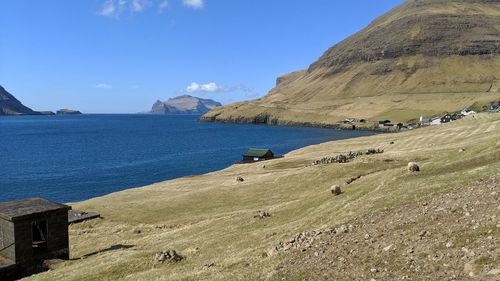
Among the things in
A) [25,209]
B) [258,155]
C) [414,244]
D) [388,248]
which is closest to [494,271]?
[414,244]

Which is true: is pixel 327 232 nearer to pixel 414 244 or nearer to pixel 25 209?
pixel 414 244

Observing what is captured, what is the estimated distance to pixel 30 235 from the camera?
39062mm

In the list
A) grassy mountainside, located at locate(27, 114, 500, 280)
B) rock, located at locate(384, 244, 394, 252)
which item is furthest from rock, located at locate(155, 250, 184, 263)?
rock, located at locate(384, 244, 394, 252)

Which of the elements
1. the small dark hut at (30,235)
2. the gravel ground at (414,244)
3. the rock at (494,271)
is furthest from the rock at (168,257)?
the rock at (494,271)

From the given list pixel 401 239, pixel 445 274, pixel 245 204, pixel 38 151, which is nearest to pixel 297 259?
pixel 401 239

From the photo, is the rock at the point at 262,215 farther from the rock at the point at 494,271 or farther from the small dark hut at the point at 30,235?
the rock at the point at 494,271

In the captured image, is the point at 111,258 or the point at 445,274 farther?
the point at 111,258

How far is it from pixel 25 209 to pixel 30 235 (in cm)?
231

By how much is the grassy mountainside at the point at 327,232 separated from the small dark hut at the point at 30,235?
2.46 m

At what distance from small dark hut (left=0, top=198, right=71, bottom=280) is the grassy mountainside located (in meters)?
2.46

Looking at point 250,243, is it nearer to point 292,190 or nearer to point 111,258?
point 111,258

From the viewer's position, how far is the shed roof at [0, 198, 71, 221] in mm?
38156

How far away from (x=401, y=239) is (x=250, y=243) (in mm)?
11685

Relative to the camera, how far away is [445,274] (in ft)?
58.1
